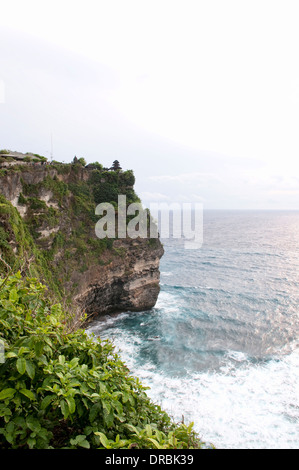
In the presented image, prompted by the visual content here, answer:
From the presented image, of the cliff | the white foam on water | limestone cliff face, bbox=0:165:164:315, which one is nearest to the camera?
the white foam on water

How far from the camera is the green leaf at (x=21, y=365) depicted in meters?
3.77

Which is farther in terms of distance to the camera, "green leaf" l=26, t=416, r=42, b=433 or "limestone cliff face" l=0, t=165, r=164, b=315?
"limestone cliff face" l=0, t=165, r=164, b=315

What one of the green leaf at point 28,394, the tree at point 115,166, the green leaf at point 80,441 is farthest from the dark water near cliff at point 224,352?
the tree at point 115,166

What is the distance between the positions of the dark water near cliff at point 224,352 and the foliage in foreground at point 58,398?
1.00m

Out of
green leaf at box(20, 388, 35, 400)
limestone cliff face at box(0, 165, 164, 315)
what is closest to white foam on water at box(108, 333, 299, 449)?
limestone cliff face at box(0, 165, 164, 315)

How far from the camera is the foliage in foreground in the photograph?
3.85 m

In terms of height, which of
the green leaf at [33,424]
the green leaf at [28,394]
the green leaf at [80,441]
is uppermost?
the green leaf at [28,394]

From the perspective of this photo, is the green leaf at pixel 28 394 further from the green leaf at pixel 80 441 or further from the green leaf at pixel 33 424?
the green leaf at pixel 80 441

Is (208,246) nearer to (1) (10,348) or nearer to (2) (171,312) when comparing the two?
(2) (171,312)

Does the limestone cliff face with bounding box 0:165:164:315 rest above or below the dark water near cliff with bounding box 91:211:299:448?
above

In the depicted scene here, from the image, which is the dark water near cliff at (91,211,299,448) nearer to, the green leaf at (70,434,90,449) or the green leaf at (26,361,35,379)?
the green leaf at (70,434,90,449)

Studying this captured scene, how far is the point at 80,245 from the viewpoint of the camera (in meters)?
28.3

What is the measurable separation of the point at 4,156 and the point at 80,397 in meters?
25.7
